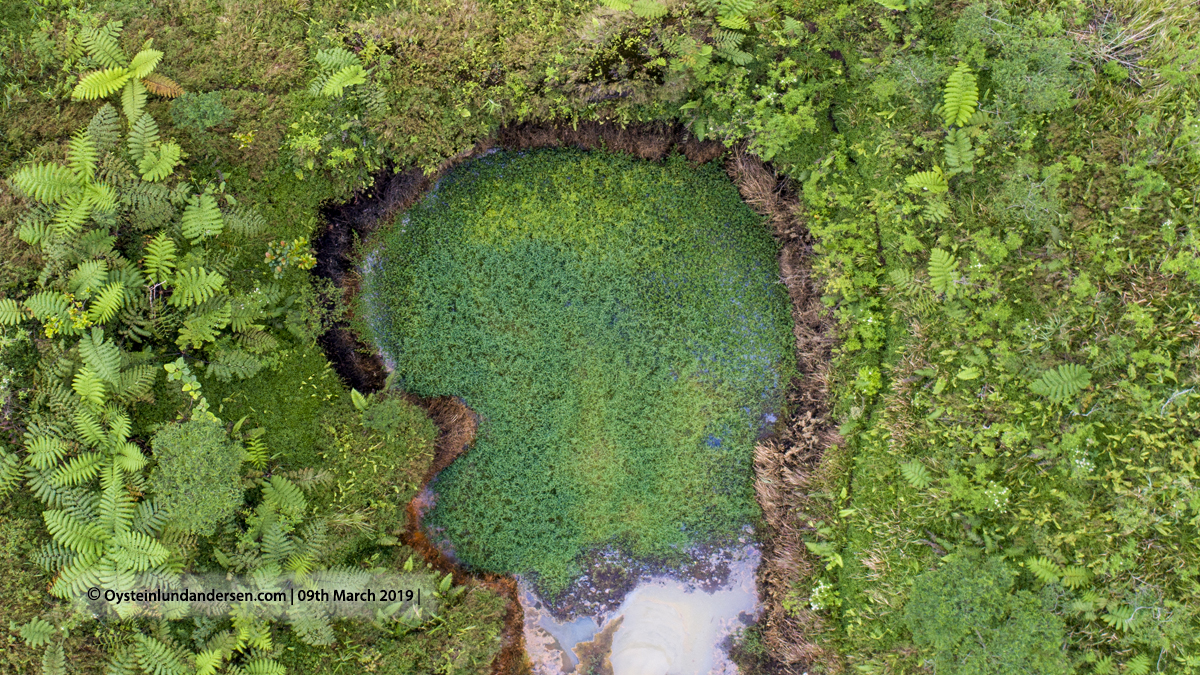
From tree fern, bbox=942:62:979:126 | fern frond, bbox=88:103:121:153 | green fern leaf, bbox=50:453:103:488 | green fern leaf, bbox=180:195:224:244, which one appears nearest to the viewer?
green fern leaf, bbox=50:453:103:488

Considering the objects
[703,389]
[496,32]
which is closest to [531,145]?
[496,32]

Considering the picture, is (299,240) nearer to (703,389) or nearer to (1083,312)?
(703,389)

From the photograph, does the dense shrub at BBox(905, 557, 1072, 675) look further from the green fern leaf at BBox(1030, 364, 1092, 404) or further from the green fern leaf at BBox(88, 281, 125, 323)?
the green fern leaf at BBox(88, 281, 125, 323)

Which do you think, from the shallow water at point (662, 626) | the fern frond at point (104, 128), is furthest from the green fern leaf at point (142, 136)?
the shallow water at point (662, 626)

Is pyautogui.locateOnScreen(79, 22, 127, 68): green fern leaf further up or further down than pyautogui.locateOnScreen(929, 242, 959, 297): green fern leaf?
further up

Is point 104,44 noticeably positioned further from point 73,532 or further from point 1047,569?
point 1047,569

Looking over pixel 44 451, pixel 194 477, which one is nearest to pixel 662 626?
pixel 194 477

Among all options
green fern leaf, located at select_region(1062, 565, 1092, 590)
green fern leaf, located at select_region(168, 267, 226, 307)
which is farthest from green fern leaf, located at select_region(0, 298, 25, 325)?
green fern leaf, located at select_region(1062, 565, 1092, 590)
